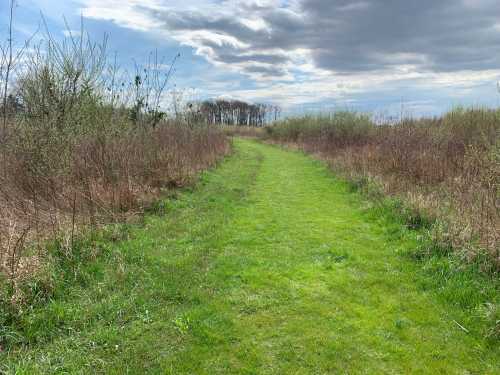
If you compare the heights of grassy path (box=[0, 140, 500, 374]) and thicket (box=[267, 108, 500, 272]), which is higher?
thicket (box=[267, 108, 500, 272])

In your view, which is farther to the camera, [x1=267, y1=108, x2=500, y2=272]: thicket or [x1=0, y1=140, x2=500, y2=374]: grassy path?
[x1=267, y1=108, x2=500, y2=272]: thicket

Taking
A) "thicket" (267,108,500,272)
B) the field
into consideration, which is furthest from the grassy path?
"thicket" (267,108,500,272)

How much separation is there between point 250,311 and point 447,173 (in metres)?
7.21

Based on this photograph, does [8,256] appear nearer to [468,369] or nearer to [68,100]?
[468,369]

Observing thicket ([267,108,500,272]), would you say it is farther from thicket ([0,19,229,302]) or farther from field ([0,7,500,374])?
thicket ([0,19,229,302])

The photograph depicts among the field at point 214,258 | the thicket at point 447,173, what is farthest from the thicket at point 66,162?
the thicket at point 447,173

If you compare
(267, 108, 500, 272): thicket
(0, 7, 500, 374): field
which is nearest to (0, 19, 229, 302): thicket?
(0, 7, 500, 374): field

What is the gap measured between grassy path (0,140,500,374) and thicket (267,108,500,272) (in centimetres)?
83

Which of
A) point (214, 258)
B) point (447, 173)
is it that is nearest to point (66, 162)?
point (214, 258)

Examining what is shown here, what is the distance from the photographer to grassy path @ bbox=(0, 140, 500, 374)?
3275 mm

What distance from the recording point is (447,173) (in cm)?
904

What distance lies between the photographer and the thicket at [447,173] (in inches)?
210

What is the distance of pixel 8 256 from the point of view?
13.6ft

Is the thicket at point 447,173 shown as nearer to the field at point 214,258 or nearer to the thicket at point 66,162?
the field at point 214,258
